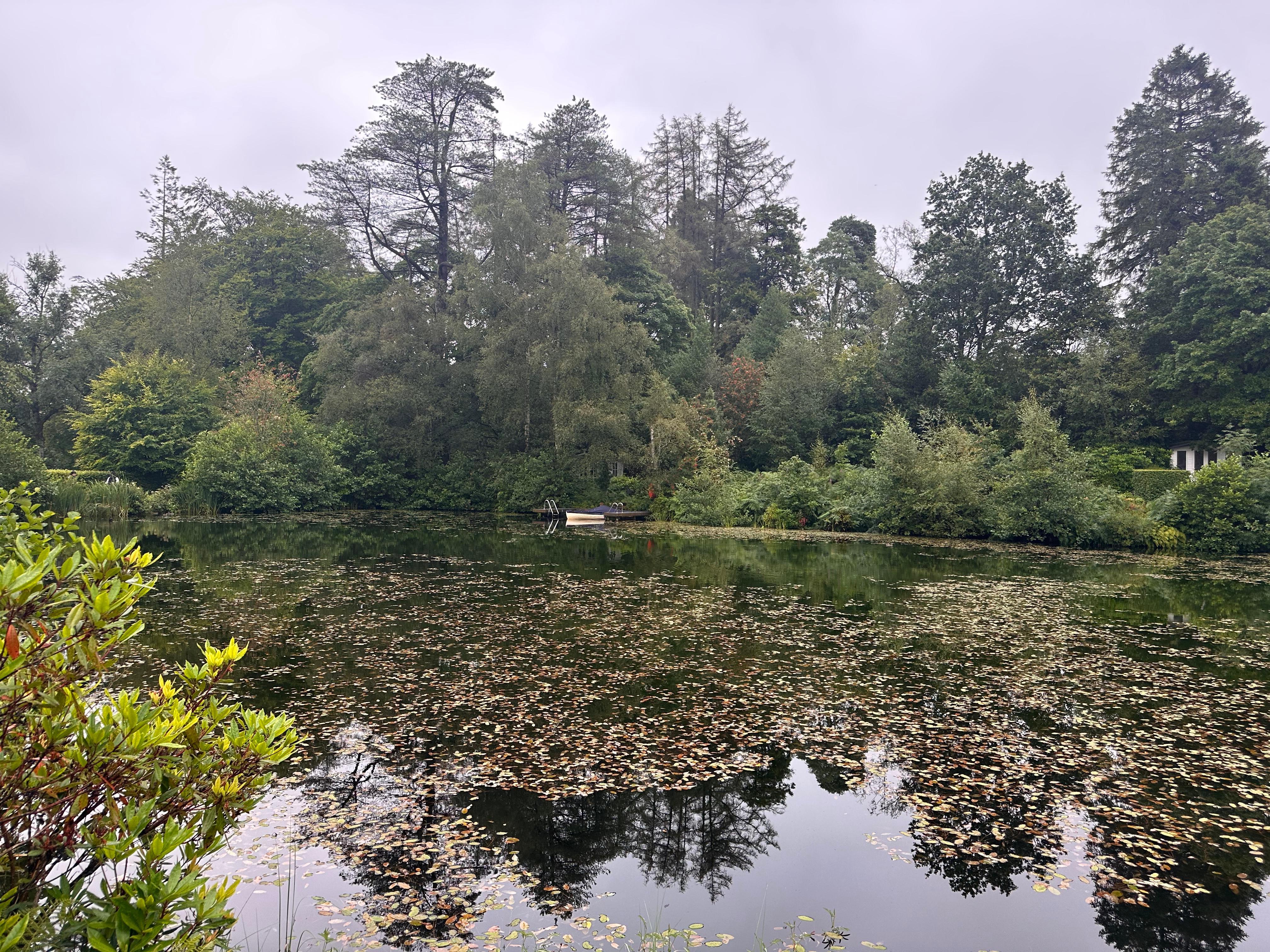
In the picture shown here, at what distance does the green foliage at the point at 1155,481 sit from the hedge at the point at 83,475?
3644 centimetres

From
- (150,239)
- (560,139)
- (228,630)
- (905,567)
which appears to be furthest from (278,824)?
(150,239)

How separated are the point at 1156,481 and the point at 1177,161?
56.4 ft

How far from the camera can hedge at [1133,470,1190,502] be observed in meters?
25.0

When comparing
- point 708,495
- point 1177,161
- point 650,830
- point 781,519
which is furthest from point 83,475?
point 1177,161

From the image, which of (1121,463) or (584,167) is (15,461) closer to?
(584,167)

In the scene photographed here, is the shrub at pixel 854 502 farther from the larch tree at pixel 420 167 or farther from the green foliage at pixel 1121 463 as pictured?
the larch tree at pixel 420 167

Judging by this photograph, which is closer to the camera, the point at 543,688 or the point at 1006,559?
the point at 543,688

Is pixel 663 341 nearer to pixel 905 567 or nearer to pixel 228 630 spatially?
pixel 905 567

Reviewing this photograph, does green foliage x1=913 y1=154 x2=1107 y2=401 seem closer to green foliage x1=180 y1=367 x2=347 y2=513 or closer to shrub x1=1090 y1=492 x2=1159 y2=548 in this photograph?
shrub x1=1090 y1=492 x2=1159 y2=548

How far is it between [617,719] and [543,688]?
1184 millimetres

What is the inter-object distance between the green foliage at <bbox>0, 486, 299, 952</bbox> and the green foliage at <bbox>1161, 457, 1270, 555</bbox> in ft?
78.9

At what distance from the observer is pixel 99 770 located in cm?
228

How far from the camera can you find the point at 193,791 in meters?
2.53

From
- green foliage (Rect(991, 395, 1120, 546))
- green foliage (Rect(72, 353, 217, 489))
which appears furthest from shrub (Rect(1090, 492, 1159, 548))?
green foliage (Rect(72, 353, 217, 489))
